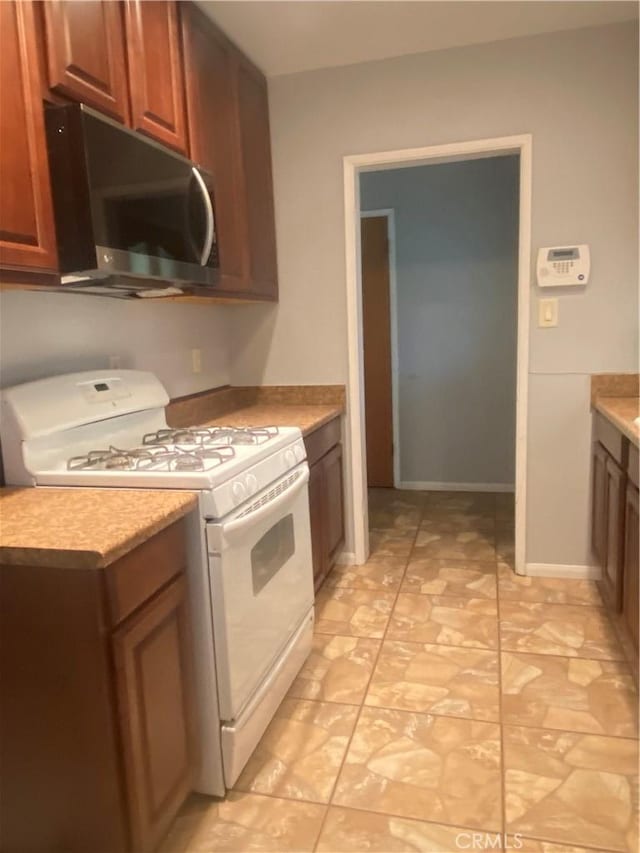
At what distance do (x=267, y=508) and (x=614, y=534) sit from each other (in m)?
1.41

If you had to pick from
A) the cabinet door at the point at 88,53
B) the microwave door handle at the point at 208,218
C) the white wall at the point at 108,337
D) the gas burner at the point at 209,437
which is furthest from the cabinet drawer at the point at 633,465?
the cabinet door at the point at 88,53

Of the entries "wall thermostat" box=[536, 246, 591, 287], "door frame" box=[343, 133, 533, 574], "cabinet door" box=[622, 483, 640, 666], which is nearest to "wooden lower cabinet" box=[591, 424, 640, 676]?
"cabinet door" box=[622, 483, 640, 666]

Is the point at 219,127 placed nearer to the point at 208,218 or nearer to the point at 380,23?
the point at 208,218

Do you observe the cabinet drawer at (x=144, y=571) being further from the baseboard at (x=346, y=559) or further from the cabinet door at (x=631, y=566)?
the baseboard at (x=346, y=559)

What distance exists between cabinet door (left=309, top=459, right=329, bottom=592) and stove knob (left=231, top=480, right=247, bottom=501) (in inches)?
35.8

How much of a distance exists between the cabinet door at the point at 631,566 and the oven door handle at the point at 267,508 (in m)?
1.10

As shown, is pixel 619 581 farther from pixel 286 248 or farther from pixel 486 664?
pixel 286 248

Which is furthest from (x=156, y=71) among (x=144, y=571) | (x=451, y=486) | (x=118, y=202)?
(x=451, y=486)

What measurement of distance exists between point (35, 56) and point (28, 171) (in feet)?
0.93

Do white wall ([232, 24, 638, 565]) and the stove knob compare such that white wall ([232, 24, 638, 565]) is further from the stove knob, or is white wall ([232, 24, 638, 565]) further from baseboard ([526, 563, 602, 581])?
the stove knob

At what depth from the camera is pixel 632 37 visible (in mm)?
2510

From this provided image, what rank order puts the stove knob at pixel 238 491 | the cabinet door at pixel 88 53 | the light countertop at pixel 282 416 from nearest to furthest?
the cabinet door at pixel 88 53, the stove knob at pixel 238 491, the light countertop at pixel 282 416

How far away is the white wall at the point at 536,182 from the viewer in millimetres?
2594

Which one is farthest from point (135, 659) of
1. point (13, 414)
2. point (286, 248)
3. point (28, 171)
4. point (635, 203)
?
point (635, 203)
